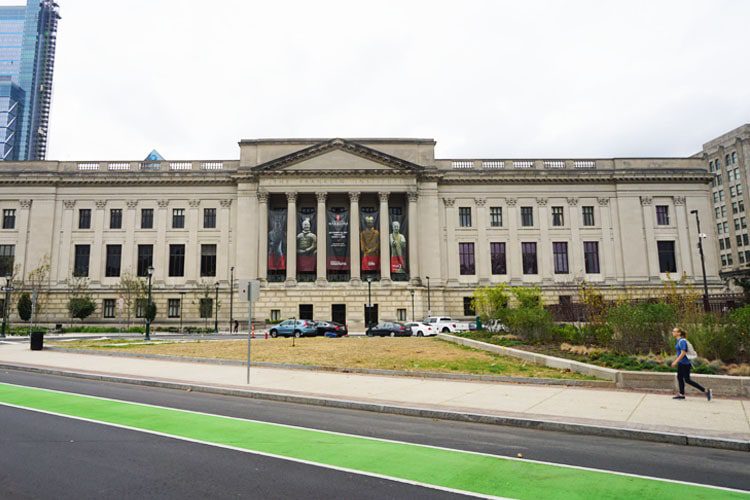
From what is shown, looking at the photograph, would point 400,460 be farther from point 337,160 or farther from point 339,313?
point 337,160

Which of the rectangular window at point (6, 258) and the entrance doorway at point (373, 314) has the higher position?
the rectangular window at point (6, 258)

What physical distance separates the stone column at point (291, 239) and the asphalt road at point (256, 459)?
1639 inches

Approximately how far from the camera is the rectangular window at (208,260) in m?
55.7

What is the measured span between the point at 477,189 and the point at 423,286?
13373 mm

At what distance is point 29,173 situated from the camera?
56.2m

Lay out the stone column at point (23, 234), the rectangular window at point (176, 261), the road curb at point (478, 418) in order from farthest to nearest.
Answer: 1. the rectangular window at point (176, 261)
2. the stone column at point (23, 234)
3. the road curb at point (478, 418)

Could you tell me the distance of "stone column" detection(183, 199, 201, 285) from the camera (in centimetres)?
5525

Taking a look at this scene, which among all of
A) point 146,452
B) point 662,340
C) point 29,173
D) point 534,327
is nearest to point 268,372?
point 146,452

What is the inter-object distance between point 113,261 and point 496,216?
4401cm

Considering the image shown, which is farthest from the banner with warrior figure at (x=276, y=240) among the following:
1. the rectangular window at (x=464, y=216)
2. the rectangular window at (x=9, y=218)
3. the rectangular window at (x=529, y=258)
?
the rectangular window at (x=9, y=218)

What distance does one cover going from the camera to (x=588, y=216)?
56906 mm

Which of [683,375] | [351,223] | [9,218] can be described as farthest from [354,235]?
[683,375]

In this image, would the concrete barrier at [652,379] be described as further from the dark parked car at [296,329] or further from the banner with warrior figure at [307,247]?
the banner with warrior figure at [307,247]

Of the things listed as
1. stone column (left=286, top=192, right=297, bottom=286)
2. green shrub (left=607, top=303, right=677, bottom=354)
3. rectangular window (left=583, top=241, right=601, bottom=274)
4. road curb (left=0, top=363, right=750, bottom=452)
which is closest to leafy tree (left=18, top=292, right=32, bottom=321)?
stone column (left=286, top=192, right=297, bottom=286)
